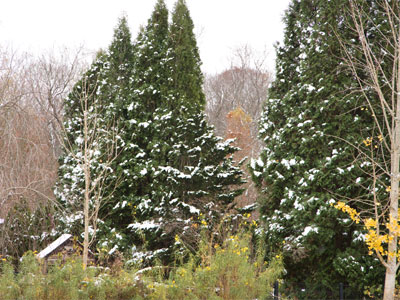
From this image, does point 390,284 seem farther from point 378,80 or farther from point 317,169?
point 378,80

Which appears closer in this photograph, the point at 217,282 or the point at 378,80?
the point at 217,282

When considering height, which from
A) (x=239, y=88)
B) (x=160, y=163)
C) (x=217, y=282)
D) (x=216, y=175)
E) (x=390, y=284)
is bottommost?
(x=390, y=284)

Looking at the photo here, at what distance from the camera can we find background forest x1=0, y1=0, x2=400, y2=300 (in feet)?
19.3

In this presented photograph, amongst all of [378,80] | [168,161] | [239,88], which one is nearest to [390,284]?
[378,80]

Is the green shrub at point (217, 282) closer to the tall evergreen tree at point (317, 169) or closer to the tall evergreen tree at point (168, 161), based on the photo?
the tall evergreen tree at point (317, 169)

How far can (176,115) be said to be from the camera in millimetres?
9328

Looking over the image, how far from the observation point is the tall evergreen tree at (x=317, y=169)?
6957 mm

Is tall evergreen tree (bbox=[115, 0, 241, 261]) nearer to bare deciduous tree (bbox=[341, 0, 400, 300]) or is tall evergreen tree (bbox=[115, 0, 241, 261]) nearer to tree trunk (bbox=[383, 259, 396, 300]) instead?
bare deciduous tree (bbox=[341, 0, 400, 300])

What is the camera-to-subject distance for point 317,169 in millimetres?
7266

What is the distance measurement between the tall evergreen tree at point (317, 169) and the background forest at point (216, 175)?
0.03 meters

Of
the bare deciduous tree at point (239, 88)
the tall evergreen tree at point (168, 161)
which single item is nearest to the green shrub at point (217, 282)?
the tall evergreen tree at point (168, 161)

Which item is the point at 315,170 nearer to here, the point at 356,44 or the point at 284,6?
the point at 356,44

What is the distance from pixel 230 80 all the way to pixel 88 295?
20.2 meters

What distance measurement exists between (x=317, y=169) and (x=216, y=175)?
8.11 ft
